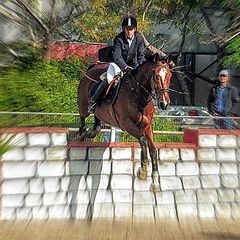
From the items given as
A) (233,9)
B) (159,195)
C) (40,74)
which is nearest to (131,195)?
(159,195)

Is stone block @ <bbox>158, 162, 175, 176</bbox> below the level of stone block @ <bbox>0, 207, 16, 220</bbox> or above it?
above

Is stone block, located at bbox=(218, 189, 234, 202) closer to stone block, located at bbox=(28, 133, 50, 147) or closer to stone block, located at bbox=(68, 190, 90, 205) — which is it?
stone block, located at bbox=(68, 190, 90, 205)

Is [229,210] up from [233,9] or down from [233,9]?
down

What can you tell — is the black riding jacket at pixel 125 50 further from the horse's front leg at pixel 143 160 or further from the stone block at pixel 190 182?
the stone block at pixel 190 182

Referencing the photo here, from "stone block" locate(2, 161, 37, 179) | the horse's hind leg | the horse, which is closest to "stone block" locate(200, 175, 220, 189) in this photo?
the horse

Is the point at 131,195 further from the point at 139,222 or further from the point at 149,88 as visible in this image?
the point at 149,88

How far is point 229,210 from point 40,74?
5495 mm

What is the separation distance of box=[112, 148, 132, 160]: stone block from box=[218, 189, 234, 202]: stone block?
4.48ft

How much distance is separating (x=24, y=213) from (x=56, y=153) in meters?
0.89

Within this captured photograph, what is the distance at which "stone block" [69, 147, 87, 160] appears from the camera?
6746 millimetres

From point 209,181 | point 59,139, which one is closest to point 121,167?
point 59,139

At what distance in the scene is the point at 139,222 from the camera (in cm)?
652

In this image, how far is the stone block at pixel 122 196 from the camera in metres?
6.70

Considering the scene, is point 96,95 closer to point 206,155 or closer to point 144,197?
point 144,197
